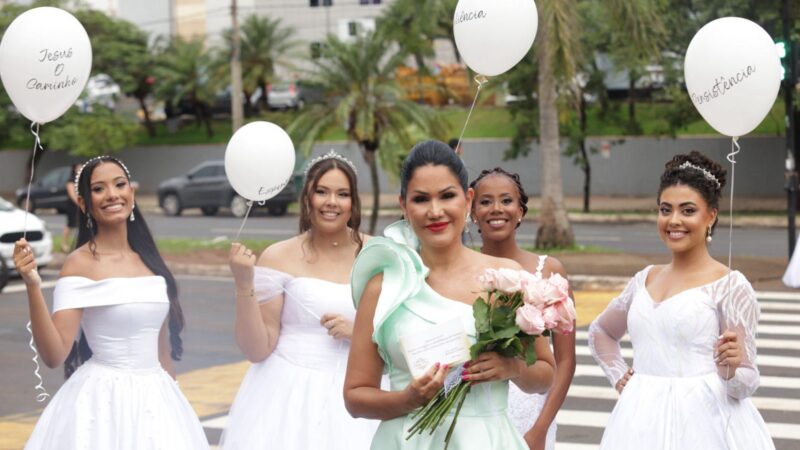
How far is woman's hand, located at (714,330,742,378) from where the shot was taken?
513 cm

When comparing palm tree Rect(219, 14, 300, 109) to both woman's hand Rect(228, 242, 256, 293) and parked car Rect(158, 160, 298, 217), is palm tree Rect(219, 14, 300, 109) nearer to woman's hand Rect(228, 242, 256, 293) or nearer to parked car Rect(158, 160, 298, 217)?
parked car Rect(158, 160, 298, 217)

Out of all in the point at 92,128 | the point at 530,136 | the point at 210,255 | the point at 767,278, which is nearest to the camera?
the point at 767,278

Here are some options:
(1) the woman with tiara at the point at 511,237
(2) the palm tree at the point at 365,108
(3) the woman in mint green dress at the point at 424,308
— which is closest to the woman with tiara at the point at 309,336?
(1) the woman with tiara at the point at 511,237

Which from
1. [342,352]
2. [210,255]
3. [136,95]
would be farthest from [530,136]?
[342,352]

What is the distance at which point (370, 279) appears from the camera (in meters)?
4.24

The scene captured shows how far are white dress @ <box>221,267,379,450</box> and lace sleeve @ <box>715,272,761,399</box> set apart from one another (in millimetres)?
1854

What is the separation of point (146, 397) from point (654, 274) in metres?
2.43

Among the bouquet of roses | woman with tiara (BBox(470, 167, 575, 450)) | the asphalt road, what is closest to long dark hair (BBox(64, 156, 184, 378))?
woman with tiara (BBox(470, 167, 575, 450))

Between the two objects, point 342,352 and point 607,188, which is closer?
point 342,352

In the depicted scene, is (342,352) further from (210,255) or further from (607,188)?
(607,188)

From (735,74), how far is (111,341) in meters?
3.14

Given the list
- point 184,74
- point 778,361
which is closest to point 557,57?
point 778,361

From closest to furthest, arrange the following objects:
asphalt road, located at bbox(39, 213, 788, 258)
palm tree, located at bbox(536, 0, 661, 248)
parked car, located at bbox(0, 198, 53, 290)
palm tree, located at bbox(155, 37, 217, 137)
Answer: palm tree, located at bbox(536, 0, 661, 248) → parked car, located at bbox(0, 198, 53, 290) → asphalt road, located at bbox(39, 213, 788, 258) → palm tree, located at bbox(155, 37, 217, 137)

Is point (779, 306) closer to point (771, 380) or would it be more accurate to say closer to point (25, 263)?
point (771, 380)
